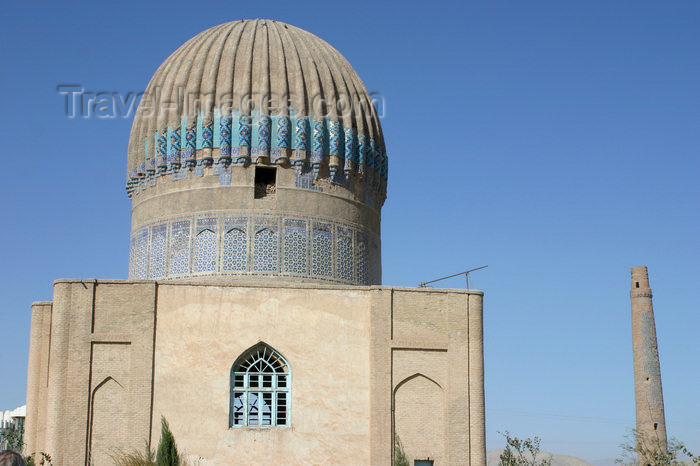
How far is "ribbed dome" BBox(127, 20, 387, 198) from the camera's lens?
1552cm

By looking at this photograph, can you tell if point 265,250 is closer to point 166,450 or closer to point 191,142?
point 191,142

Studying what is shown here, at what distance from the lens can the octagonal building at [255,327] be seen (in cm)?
1306

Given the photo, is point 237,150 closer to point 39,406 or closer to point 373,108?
point 373,108

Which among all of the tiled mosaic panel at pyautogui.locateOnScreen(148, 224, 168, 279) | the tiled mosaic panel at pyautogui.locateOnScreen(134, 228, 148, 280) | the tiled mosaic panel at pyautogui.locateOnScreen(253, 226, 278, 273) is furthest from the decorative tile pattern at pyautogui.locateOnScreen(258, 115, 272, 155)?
the tiled mosaic panel at pyautogui.locateOnScreen(134, 228, 148, 280)

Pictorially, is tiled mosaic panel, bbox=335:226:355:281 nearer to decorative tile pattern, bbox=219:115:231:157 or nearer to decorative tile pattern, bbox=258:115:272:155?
decorative tile pattern, bbox=258:115:272:155

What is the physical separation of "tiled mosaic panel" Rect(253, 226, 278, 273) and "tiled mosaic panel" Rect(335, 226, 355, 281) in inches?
44.9

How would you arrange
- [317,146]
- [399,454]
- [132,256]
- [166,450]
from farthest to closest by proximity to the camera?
1. [132,256]
2. [317,146]
3. [399,454]
4. [166,450]

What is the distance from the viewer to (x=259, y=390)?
526 inches

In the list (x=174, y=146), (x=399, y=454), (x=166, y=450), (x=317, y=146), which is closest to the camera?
(x=166, y=450)

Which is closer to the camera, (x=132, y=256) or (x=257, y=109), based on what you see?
(x=257, y=109)

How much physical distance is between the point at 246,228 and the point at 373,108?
3.63m

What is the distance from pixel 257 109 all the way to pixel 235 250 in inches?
96.9

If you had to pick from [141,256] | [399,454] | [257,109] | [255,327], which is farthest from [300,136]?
[399,454]

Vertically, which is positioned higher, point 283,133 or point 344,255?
point 283,133
